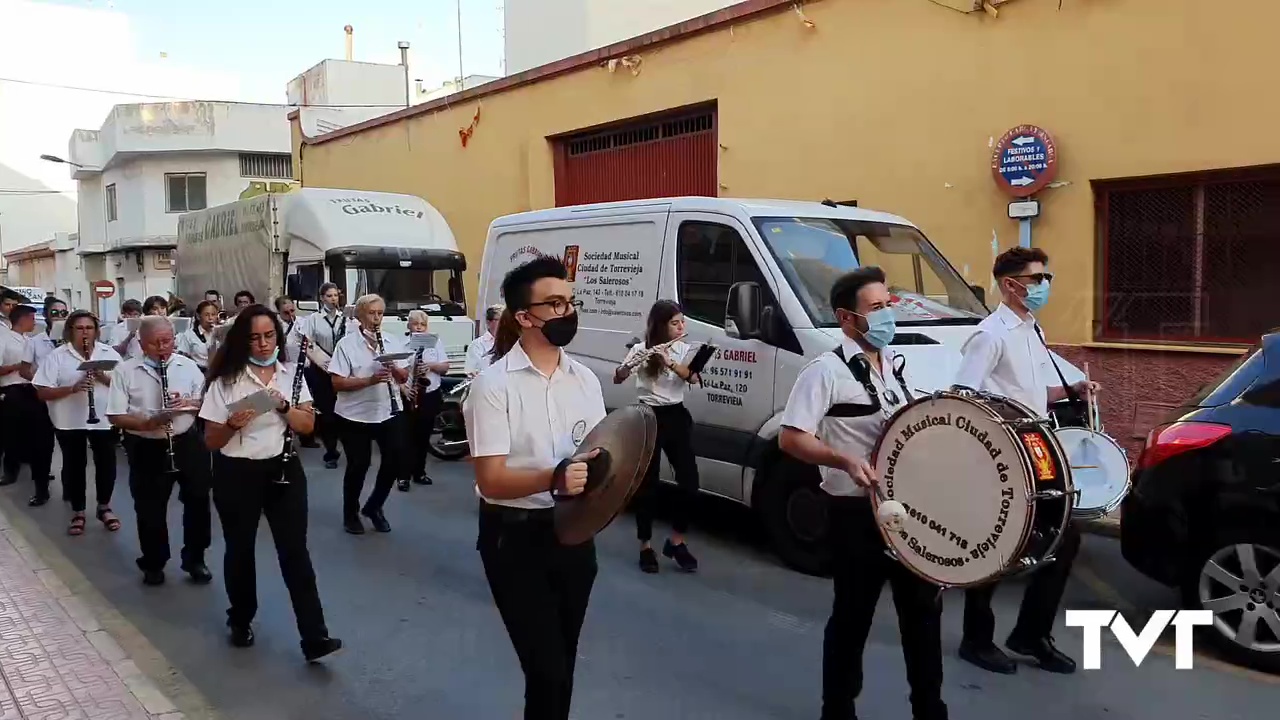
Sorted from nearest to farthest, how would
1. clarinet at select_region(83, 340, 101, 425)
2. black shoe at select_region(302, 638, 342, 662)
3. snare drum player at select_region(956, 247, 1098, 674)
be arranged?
snare drum player at select_region(956, 247, 1098, 674)
black shoe at select_region(302, 638, 342, 662)
clarinet at select_region(83, 340, 101, 425)

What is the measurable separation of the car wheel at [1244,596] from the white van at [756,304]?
54.6 inches

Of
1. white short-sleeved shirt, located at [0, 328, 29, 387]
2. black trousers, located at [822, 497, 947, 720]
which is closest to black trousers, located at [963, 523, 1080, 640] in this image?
black trousers, located at [822, 497, 947, 720]

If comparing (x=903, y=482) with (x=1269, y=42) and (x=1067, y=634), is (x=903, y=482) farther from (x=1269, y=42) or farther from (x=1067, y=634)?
(x=1269, y=42)

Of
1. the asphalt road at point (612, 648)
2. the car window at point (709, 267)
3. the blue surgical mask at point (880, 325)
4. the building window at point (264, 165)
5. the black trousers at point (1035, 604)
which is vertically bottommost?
the asphalt road at point (612, 648)

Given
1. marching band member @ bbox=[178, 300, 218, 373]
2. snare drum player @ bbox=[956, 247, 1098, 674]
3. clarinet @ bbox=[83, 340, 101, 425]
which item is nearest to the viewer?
snare drum player @ bbox=[956, 247, 1098, 674]

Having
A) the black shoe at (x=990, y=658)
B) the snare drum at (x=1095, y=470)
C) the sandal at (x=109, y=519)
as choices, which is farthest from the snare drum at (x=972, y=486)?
the sandal at (x=109, y=519)

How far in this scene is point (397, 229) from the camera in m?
14.0

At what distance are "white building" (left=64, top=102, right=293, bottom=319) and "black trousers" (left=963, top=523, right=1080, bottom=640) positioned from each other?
33.3 meters

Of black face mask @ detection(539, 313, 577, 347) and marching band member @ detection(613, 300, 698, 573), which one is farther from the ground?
black face mask @ detection(539, 313, 577, 347)

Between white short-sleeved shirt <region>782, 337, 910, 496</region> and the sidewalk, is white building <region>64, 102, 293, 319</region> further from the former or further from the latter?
white short-sleeved shirt <region>782, 337, 910, 496</region>

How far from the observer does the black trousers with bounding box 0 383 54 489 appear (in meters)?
9.13

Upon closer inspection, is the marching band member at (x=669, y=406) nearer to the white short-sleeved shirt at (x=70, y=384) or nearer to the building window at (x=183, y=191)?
the white short-sleeved shirt at (x=70, y=384)

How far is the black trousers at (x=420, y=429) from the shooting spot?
957cm

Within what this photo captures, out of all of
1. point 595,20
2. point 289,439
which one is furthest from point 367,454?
point 595,20
